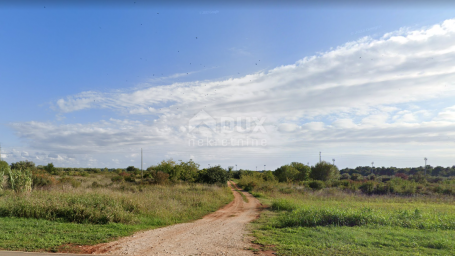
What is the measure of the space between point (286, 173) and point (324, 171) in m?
7.44

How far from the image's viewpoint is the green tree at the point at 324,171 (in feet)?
160

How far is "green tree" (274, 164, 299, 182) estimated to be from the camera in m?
47.8

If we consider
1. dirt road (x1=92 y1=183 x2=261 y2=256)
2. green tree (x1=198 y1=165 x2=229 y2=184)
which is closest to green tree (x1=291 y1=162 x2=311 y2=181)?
green tree (x1=198 y1=165 x2=229 y2=184)

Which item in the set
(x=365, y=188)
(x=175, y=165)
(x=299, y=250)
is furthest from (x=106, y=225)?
(x=365, y=188)

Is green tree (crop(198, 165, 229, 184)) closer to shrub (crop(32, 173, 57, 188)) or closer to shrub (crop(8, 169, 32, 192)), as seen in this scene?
shrub (crop(32, 173, 57, 188))

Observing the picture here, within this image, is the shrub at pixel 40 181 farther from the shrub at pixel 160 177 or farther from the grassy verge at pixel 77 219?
the grassy verge at pixel 77 219

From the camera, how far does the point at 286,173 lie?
48250 millimetres

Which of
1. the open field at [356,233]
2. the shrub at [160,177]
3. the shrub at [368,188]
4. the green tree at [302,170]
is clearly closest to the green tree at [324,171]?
the green tree at [302,170]

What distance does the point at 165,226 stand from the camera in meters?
11.1

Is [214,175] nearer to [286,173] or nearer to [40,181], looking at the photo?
[40,181]

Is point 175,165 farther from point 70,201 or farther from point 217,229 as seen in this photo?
point 217,229

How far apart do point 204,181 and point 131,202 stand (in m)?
18.3

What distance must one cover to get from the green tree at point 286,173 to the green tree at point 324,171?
3681mm

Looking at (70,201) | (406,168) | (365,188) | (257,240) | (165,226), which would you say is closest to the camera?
(257,240)
